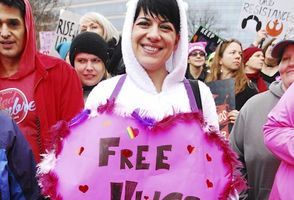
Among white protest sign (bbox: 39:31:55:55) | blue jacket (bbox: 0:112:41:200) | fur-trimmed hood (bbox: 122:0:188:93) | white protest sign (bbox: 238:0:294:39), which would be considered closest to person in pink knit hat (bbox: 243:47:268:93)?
Answer: white protest sign (bbox: 238:0:294:39)

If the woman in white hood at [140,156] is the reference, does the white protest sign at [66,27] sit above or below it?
above

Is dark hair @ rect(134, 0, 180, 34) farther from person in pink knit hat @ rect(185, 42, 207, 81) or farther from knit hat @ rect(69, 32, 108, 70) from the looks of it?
person in pink knit hat @ rect(185, 42, 207, 81)

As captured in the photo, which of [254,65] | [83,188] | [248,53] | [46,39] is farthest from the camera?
[46,39]

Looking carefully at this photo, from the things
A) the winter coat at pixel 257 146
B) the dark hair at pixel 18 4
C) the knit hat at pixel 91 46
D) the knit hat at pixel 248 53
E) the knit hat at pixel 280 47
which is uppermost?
the dark hair at pixel 18 4

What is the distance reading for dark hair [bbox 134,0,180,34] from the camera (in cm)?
263

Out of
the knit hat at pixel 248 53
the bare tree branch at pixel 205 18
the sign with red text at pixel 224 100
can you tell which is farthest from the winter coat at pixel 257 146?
the bare tree branch at pixel 205 18

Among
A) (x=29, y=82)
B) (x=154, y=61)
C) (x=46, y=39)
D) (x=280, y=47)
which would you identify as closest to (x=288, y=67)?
(x=280, y=47)

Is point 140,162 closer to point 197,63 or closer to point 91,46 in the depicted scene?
point 91,46

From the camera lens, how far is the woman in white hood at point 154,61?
2.62m

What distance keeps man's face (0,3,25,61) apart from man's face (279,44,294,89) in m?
1.53

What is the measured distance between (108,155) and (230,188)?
1.80 feet

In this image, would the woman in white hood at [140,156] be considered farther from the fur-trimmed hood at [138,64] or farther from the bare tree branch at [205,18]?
the bare tree branch at [205,18]

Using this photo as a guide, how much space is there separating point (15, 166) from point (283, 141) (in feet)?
4.39

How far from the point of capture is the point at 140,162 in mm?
2396
